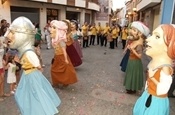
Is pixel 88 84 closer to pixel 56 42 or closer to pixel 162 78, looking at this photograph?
pixel 56 42

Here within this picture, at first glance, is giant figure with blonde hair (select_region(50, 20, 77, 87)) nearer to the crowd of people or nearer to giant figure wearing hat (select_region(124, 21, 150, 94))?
the crowd of people

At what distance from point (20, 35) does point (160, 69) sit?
2074 millimetres

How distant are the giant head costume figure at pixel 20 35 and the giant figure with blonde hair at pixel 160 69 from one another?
1.80 meters

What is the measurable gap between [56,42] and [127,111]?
2.29 meters

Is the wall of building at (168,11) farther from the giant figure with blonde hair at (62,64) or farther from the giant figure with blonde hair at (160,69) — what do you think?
the giant figure with blonde hair at (160,69)

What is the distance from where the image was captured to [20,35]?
10.7ft

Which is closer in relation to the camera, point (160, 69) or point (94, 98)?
point (160, 69)

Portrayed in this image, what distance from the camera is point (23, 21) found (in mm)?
3338

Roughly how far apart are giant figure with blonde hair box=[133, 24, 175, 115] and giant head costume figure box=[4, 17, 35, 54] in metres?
1.80

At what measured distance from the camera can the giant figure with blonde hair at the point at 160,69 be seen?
2625 mm

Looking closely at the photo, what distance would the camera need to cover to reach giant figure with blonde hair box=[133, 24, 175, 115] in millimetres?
2625

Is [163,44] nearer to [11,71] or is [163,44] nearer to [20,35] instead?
[20,35]

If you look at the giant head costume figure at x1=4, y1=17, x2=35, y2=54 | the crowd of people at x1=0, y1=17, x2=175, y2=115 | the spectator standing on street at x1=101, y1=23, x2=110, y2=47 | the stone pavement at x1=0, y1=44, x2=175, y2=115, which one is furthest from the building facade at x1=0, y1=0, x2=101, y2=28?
the giant head costume figure at x1=4, y1=17, x2=35, y2=54

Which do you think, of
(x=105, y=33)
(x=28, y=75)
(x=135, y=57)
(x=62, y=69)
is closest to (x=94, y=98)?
(x=62, y=69)
